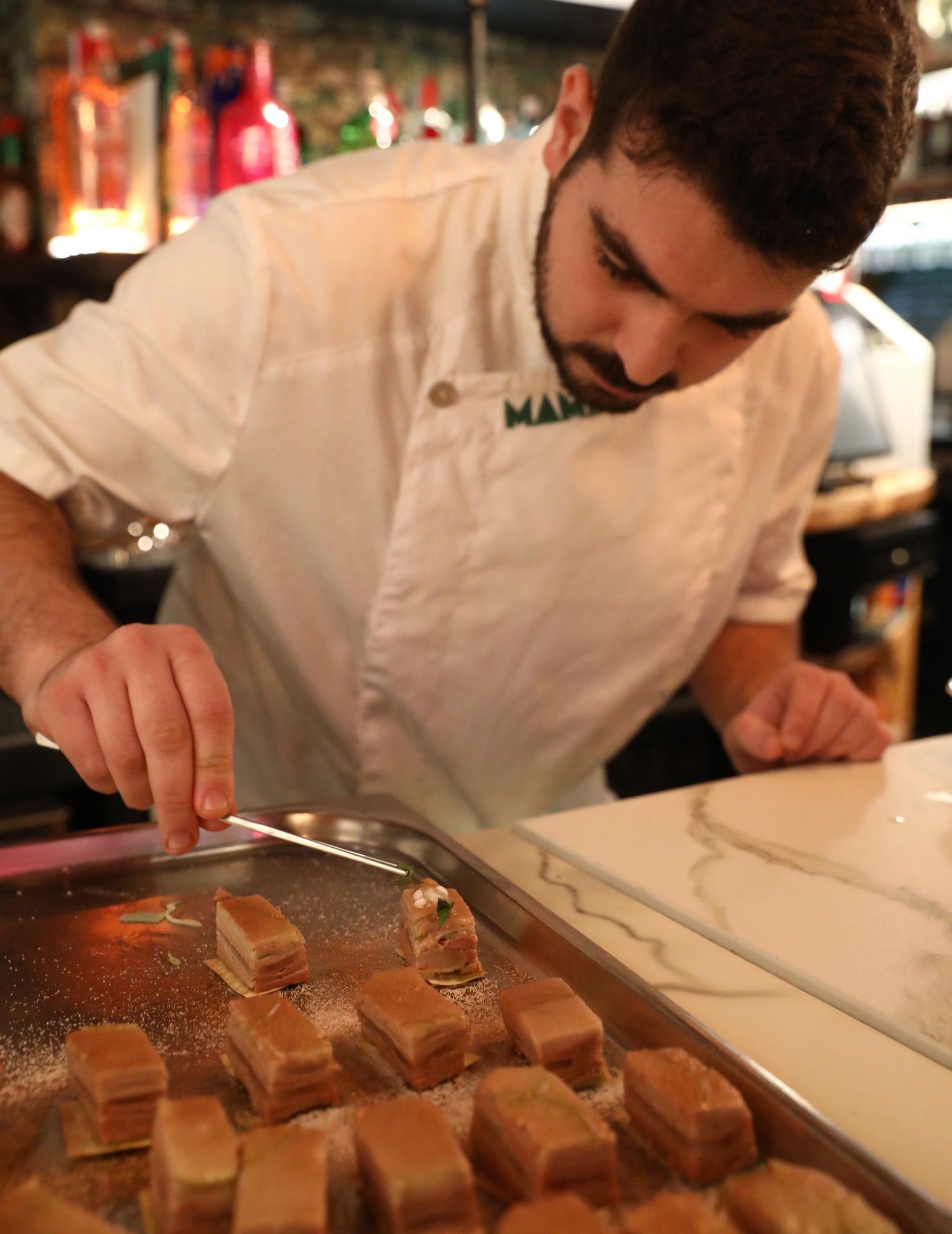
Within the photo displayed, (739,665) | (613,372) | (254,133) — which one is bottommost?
(739,665)

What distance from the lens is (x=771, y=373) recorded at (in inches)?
59.6

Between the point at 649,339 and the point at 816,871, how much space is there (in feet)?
1.65

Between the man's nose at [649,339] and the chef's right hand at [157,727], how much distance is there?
0.50 metres

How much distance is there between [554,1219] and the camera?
22.0 inches

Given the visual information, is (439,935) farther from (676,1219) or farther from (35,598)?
(35,598)

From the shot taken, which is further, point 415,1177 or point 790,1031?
point 790,1031

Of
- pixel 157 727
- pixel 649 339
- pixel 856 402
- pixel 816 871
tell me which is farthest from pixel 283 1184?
pixel 856 402

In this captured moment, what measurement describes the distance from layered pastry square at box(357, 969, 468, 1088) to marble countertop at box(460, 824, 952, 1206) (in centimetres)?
18

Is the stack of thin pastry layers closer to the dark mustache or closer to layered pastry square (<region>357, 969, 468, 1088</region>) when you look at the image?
layered pastry square (<region>357, 969, 468, 1088</region>)

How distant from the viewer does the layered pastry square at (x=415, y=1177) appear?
576 millimetres

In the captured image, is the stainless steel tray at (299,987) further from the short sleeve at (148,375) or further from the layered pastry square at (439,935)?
the short sleeve at (148,375)

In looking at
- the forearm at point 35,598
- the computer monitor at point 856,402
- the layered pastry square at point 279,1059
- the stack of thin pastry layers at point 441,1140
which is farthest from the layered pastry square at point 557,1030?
the computer monitor at point 856,402

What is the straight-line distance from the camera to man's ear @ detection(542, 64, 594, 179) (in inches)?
46.3

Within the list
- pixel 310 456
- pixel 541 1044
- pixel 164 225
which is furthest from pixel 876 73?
pixel 164 225
